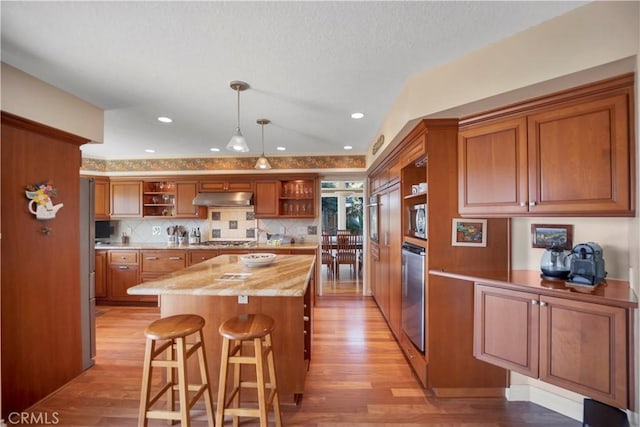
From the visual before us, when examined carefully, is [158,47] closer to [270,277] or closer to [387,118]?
[270,277]


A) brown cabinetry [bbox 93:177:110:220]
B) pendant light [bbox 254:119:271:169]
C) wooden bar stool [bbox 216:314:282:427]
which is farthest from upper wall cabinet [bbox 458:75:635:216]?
brown cabinetry [bbox 93:177:110:220]

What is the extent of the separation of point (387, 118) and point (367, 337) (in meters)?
2.40

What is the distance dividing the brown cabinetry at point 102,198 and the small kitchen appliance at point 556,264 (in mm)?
5732

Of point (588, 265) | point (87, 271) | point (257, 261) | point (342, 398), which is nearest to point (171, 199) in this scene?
point (87, 271)

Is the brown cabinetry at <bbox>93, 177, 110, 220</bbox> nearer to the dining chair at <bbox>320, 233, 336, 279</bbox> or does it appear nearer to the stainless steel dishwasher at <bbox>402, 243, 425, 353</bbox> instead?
the dining chair at <bbox>320, 233, 336, 279</bbox>

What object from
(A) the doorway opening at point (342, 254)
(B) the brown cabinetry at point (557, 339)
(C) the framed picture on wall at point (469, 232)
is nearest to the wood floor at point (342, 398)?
(B) the brown cabinetry at point (557, 339)

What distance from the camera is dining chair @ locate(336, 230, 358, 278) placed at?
582 centimetres

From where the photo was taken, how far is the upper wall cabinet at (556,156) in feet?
4.51

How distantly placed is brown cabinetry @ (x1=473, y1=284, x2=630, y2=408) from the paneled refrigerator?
3.28 m

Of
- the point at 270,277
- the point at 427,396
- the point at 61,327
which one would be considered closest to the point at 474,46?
the point at 270,277

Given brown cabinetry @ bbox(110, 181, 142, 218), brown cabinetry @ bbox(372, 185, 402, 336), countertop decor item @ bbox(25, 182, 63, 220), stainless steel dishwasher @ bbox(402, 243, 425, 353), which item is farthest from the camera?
brown cabinetry @ bbox(110, 181, 142, 218)

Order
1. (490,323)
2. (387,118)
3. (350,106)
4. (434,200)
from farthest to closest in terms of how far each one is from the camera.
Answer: (387,118), (350,106), (434,200), (490,323)

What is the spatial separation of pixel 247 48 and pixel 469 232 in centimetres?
198

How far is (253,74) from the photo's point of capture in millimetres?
1932
